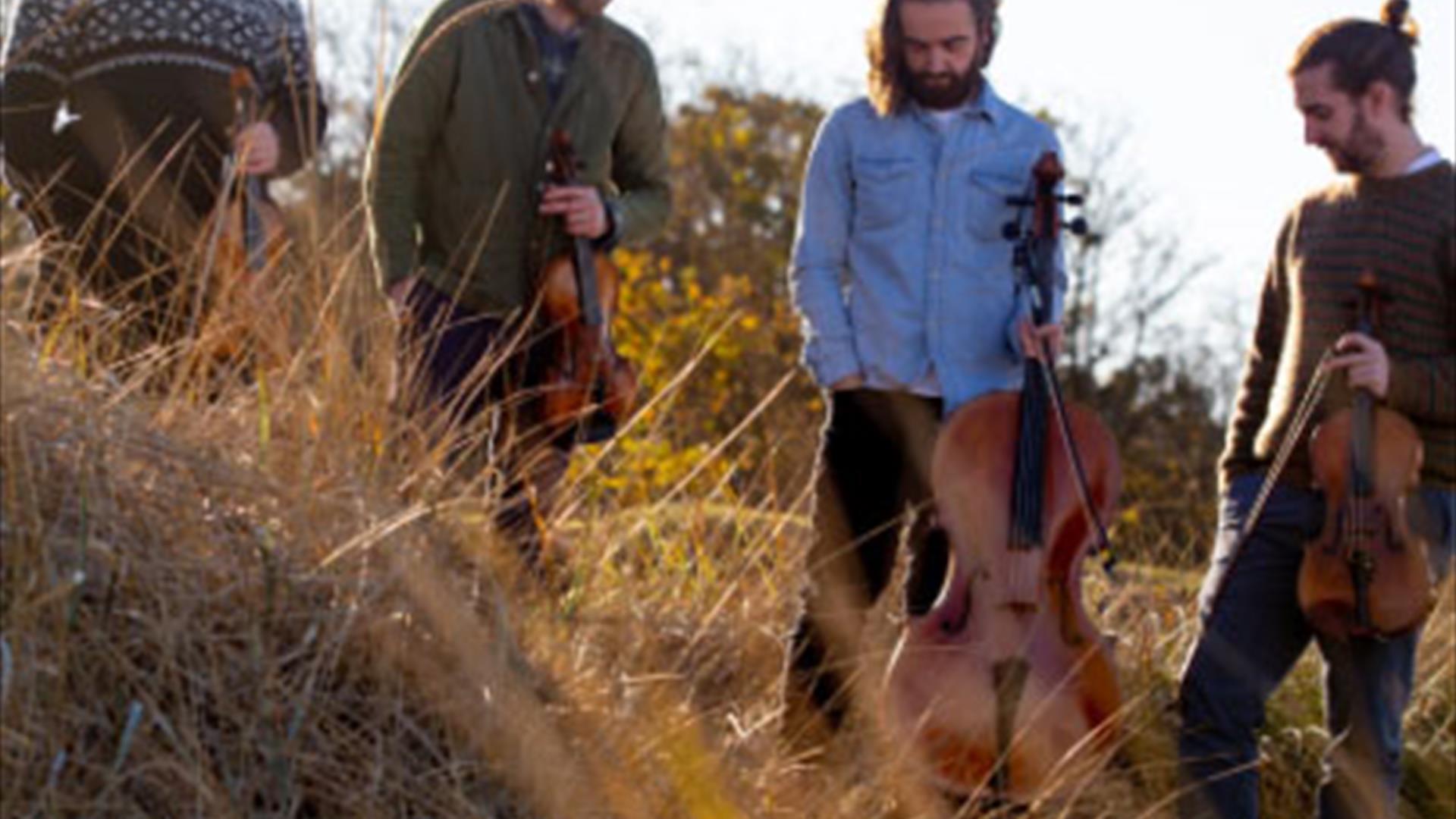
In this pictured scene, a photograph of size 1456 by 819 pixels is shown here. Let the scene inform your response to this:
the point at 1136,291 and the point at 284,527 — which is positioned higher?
the point at 284,527

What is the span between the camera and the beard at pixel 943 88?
465 cm

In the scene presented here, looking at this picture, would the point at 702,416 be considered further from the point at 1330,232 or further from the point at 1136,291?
the point at 1136,291

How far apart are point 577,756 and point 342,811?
1.59ft

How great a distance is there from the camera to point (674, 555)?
17.7ft

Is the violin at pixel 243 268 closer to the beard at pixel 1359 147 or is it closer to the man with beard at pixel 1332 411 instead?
the man with beard at pixel 1332 411

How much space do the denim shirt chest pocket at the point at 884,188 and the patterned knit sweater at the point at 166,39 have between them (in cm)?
104

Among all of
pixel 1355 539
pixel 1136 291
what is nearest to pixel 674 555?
pixel 1355 539

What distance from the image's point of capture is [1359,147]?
4547 millimetres

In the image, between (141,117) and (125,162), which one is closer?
(125,162)

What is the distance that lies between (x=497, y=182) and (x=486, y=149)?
67 mm

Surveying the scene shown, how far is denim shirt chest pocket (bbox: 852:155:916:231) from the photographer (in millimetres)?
4660

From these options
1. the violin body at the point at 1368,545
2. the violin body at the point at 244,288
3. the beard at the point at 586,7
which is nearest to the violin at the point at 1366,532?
the violin body at the point at 1368,545

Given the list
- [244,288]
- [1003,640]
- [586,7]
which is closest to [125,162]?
[244,288]

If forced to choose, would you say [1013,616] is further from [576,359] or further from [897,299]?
[576,359]
